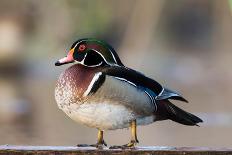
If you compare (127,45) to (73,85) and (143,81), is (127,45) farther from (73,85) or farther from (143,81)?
(73,85)

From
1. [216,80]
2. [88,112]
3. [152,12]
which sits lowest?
[88,112]

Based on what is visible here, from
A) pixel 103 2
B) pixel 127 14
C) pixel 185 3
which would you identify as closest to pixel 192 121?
pixel 103 2

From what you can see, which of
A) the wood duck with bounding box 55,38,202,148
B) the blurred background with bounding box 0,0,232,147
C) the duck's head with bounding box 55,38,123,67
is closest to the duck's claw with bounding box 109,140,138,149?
the wood duck with bounding box 55,38,202,148

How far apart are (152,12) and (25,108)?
1089 cm

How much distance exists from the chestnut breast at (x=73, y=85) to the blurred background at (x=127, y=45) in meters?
8.06

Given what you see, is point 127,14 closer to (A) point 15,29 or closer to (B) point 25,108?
(A) point 15,29

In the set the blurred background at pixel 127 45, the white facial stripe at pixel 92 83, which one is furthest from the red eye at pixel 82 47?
the blurred background at pixel 127 45

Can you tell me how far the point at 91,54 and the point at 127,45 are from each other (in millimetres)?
22292

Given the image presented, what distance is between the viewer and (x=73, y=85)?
4723 millimetres

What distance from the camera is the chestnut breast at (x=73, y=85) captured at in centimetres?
468

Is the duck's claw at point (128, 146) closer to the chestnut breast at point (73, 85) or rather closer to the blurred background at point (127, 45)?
the chestnut breast at point (73, 85)

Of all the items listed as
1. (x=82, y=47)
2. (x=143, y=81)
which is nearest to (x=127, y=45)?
(x=143, y=81)

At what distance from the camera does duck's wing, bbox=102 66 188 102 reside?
481 centimetres

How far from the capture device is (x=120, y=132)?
11.8 meters
